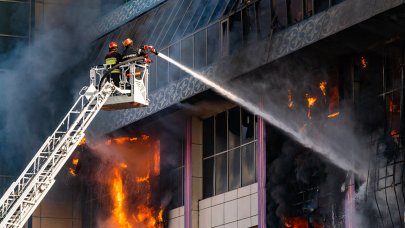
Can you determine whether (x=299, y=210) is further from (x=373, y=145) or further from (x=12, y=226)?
(x=12, y=226)

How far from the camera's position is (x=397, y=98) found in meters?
33.0

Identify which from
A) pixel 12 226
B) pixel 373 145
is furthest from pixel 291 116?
pixel 12 226

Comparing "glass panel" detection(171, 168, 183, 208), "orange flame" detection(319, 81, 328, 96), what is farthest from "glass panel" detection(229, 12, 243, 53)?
"glass panel" detection(171, 168, 183, 208)

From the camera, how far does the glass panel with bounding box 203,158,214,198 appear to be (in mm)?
41062

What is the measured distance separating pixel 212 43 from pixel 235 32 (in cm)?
123

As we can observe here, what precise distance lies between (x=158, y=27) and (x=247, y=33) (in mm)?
6353

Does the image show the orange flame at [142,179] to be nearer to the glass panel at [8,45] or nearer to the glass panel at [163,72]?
the glass panel at [163,72]

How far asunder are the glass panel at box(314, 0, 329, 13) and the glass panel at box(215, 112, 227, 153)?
23.6ft

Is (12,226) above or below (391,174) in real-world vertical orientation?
below

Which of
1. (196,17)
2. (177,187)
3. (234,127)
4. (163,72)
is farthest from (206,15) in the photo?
(177,187)

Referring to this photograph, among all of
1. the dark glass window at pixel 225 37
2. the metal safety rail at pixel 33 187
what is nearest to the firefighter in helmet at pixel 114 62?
the metal safety rail at pixel 33 187

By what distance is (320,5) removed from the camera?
1350 inches

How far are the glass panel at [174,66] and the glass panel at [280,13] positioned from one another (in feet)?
17.3

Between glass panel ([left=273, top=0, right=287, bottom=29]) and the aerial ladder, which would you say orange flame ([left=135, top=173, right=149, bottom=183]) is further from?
the aerial ladder
